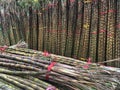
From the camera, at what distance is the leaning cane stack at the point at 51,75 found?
3.57 m

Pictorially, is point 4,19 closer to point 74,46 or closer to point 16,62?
point 74,46

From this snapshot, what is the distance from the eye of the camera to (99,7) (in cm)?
542

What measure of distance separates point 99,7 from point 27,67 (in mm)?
2186

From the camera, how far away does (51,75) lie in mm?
3729

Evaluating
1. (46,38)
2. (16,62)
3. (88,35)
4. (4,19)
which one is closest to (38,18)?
(46,38)

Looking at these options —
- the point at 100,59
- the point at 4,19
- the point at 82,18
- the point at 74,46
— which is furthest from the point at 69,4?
the point at 4,19

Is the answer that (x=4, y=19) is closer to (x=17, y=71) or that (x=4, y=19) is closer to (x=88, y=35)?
(x=88, y=35)

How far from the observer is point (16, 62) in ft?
12.9

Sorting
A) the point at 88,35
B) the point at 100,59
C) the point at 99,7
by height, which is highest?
the point at 99,7

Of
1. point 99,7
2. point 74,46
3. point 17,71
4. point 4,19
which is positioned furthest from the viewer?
point 4,19

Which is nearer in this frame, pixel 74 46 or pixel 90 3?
pixel 90 3

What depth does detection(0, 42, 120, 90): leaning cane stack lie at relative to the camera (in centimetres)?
357

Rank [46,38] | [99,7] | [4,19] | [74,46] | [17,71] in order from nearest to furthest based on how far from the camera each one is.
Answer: [17,71]
[99,7]
[74,46]
[46,38]
[4,19]

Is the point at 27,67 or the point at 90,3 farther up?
the point at 90,3
